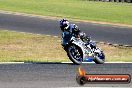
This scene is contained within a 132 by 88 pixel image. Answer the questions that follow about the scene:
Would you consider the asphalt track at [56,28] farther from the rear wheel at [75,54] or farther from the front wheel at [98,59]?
the rear wheel at [75,54]

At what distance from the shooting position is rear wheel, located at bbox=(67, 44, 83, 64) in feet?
43.0

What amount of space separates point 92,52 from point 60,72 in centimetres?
169

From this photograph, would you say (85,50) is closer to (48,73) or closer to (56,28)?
(48,73)

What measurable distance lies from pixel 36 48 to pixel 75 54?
22.2ft

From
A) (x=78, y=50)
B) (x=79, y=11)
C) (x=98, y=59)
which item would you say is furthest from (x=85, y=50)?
(x=79, y=11)

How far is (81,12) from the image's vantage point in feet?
114

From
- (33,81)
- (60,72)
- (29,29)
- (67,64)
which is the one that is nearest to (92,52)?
(67,64)

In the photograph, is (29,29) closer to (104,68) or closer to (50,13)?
(50,13)

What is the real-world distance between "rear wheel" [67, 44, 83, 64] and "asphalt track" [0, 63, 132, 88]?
199 mm

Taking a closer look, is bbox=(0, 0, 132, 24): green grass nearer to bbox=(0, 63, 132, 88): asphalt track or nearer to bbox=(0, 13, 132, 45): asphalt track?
bbox=(0, 13, 132, 45): asphalt track

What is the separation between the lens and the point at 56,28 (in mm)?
26297

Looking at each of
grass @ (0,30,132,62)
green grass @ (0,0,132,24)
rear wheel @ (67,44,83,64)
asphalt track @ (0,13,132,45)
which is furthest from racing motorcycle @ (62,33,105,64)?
green grass @ (0,0,132,24)

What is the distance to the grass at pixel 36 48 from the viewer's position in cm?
1728

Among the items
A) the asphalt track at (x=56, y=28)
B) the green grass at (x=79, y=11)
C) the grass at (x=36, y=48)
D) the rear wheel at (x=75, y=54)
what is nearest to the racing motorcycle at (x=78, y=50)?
the rear wheel at (x=75, y=54)
